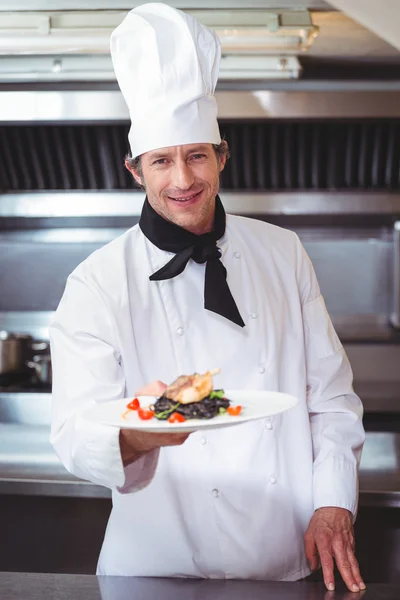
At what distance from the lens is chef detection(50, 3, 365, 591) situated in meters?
1.75

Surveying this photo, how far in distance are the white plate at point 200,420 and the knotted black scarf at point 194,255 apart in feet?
1.28

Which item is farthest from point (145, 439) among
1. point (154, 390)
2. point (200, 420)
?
point (200, 420)

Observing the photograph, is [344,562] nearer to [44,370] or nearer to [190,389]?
[190,389]

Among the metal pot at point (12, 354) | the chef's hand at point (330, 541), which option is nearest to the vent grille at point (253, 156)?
the metal pot at point (12, 354)

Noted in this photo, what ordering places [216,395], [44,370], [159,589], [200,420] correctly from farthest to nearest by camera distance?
[44,370] < [159,589] < [216,395] < [200,420]

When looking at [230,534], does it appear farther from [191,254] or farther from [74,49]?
[74,49]

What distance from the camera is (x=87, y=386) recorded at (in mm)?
1674

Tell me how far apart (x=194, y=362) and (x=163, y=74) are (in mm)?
673

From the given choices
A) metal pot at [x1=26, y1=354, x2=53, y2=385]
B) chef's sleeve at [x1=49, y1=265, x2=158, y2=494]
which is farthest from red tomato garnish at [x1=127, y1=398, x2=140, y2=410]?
metal pot at [x1=26, y1=354, x2=53, y2=385]

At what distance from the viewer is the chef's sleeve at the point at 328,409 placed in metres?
1.80

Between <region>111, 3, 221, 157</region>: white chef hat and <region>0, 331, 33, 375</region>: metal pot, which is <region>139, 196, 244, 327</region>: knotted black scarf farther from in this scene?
<region>0, 331, 33, 375</region>: metal pot

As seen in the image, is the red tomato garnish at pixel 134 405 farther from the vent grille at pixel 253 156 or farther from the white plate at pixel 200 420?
the vent grille at pixel 253 156

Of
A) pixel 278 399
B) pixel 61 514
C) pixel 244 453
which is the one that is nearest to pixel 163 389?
pixel 278 399

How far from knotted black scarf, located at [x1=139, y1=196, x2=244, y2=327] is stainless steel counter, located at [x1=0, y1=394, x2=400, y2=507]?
1063mm
